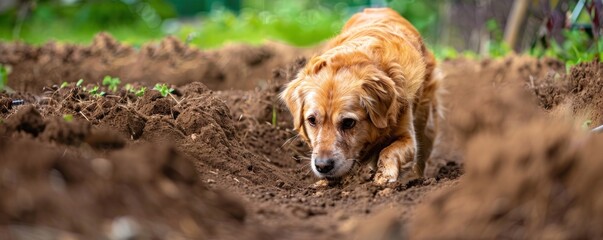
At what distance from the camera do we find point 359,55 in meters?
5.69

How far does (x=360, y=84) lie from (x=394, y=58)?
1.66 ft

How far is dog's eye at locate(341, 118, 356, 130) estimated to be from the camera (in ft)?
17.7

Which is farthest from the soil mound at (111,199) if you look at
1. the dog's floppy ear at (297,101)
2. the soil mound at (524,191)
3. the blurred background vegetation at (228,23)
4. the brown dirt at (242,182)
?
the blurred background vegetation at (228,23)

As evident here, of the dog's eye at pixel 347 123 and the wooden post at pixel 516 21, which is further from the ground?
the dog's eye at pixel 347 123

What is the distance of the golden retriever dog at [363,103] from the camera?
210 inches

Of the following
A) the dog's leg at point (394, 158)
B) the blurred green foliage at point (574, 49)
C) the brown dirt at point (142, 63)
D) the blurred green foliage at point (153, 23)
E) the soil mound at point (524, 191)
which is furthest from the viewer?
the blurred green foliage at point (153, 23)

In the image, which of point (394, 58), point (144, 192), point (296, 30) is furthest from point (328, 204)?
point (296, 30)

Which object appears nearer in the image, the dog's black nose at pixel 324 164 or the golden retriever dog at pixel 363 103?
A: the dog's black nose at pixel 324 164

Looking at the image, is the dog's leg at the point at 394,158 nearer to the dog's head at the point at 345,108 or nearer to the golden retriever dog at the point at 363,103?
the golden retriever dog at the point at 363,103

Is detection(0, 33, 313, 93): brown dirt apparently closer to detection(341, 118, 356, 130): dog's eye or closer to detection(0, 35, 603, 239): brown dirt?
detection(0, 35, 603, 239): brown dirt

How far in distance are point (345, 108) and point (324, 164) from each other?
46 centimetres

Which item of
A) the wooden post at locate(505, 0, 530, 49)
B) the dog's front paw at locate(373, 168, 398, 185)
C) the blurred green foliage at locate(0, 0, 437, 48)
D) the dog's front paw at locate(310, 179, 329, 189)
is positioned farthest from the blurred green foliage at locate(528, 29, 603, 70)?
the blurred green foliage at locate(0, 0, 437, 48)

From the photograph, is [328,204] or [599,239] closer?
[599,239]

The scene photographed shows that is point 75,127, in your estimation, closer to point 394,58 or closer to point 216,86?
point 394,58
